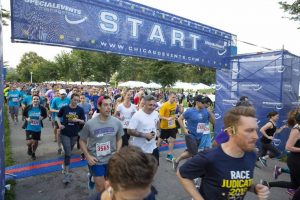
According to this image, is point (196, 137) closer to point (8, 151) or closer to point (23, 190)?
point (23, 190)

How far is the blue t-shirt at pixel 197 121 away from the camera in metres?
5.82

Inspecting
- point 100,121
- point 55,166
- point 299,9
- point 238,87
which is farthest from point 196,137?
point 299,9

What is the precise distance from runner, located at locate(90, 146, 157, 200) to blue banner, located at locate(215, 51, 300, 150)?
8.21 m

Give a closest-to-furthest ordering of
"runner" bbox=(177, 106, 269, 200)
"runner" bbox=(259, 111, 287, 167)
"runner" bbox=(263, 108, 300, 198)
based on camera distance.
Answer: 1. "runner" bbox=(177, 106, 269, 200)
2. "runner" bbox=(263, 108, 300, 198)
3. "runner" bbox=(259, 111, 287, 167)

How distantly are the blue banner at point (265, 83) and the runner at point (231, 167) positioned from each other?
706cm

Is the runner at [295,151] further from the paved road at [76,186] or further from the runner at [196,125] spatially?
the runner at [196,125]

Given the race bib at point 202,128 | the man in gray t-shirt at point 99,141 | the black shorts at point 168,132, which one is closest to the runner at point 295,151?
the race bib at point 202,128

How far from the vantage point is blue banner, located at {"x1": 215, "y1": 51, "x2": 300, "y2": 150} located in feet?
27.7

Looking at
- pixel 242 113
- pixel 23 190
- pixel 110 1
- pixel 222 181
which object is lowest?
pixel 23 190

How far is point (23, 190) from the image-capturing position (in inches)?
203

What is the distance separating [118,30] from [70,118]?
260 centimetres

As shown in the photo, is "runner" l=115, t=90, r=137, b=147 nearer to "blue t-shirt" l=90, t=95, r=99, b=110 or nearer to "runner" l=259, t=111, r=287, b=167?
"runner" l=259, t=111, r=287, b=167

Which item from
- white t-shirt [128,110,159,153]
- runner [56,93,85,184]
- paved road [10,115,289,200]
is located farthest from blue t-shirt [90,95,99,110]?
white t-shirt [128,110,159,153]

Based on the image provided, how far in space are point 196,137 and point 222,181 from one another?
3.82 m
